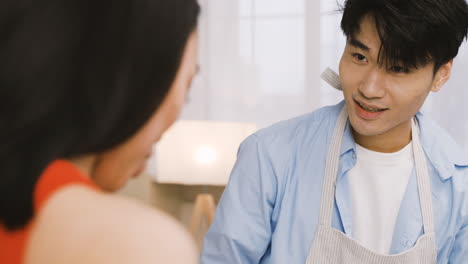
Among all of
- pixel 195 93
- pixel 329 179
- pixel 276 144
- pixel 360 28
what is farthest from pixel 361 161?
pixel 195 93

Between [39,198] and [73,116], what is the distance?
0.21 ft

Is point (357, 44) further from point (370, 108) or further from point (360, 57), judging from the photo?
point (370, 108)

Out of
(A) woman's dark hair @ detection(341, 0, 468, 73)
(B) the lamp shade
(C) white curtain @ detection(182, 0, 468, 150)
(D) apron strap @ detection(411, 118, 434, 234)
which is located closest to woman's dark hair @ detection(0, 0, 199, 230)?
(A) woman's dark hair @ detection(341, 0, 468, 73)

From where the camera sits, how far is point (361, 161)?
1.69 meters

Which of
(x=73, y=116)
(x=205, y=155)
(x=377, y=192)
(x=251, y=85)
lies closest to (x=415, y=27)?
(x=377, y=192)

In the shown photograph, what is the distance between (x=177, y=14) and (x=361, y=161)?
129 centimetres

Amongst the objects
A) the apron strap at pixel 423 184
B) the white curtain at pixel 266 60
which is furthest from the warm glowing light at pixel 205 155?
the apron strap at pixel 423 184

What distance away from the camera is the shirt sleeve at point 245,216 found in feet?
5.14

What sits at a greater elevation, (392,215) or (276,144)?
(276,144)

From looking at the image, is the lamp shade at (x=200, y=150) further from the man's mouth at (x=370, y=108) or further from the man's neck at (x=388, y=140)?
the man's mouth at (x=370, y=108)

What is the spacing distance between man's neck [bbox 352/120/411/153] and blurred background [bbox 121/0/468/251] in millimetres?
1277

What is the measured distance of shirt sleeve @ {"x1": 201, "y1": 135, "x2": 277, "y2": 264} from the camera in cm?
157

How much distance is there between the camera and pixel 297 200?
1.61 m

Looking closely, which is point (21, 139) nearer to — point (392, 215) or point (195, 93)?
point (392, 215)
